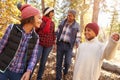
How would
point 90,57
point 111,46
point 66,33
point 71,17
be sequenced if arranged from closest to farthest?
point 111,46 → point 90,57 → point 71,17 → point 66,33

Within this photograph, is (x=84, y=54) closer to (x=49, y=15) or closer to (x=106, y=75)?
(x=49, y=15)

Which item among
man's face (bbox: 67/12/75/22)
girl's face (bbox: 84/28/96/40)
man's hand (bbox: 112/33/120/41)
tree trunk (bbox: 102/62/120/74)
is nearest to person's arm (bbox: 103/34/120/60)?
man's hand (bbox: 112/33/120/41)

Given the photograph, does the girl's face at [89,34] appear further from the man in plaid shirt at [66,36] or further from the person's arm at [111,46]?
the man in plaid shirt at [66,36]

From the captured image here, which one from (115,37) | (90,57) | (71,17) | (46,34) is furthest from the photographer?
(71,17)

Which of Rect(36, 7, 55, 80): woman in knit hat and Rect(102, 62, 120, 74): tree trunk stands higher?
Rect(36, 7, 55, 80): woman in knit hat

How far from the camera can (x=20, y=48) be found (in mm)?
4203

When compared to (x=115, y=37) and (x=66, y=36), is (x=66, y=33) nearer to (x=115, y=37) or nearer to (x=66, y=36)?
(x=66, y=36)

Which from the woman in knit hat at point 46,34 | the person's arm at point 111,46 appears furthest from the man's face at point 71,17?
the person's arm at point 111,46

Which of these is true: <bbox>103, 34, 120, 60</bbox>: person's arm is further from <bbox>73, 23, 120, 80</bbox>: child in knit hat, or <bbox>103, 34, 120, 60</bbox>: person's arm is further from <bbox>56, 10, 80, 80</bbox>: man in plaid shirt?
<bbox>56, 10, 80, 80</bbox>: man in plaid shirt

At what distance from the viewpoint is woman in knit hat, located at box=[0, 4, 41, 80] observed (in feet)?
13.5

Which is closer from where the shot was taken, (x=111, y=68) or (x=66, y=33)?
(x=66, y=33)

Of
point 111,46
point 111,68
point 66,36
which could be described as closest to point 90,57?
point 111,46

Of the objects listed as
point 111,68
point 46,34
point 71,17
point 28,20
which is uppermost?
point 28,20

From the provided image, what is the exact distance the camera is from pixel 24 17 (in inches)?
168
